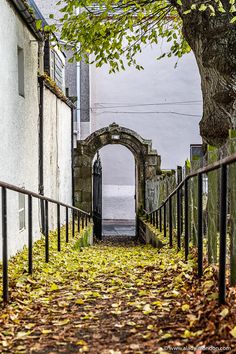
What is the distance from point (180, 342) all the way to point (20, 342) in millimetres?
1207

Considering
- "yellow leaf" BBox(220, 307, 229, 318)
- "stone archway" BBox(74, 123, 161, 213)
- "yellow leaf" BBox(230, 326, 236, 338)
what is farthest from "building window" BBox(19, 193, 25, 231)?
"stone archway" BBox(74, 123, 161, 213)

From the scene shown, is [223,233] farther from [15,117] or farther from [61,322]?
[15,117]

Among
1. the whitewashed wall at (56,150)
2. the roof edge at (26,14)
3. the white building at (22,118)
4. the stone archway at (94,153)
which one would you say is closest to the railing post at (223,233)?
the white building at (22,118)

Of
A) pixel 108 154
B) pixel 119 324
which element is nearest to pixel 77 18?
pixel 119 324

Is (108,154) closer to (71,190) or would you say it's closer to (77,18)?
(71,190)

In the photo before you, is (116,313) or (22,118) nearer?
(116,313)

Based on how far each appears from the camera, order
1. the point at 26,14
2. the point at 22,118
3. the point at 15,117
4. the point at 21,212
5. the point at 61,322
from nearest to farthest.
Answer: the point at 61,322 → the point at 15,117 → the point at 26,14 → the point at 22,118 → the point at 21,212

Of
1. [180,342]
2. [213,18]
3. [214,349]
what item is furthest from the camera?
[213,18]

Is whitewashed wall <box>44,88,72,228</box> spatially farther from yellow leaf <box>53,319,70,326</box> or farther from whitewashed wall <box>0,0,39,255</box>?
yellow leaf <box>53,319,70,326</box>

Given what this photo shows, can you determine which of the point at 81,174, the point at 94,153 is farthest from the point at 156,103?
the point at 81,174

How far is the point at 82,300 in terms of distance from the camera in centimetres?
517

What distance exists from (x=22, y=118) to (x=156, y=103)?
17618 millimetres

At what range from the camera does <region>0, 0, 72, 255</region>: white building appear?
8.73 m

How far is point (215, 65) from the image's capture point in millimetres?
8672
